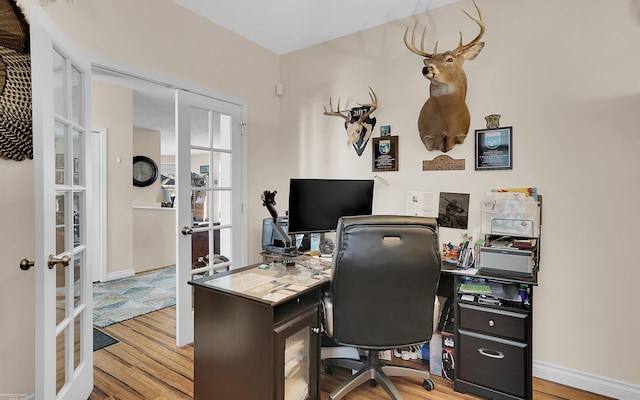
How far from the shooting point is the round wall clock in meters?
5.84

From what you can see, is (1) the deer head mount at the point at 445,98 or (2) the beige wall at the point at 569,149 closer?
(2) the beige wall at the point at 569,149

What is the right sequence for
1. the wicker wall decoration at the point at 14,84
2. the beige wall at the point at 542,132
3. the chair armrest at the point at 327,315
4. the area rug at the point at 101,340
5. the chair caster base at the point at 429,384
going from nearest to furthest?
the wicker wall decoration at the point at 14,84 < the chair armrest at the point at 327,315 < the beige wall at the point at 542,132 < the chair caster base at the point at 429,384 < the area rug at the point at 101,340

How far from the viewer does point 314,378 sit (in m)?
1.79

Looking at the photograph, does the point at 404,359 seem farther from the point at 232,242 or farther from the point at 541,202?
the point at 232,242

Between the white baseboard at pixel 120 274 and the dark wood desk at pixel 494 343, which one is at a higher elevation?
the dark wood desk at pixel 494 343

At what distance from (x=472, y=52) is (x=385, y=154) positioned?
979mm

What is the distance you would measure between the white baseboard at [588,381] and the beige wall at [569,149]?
0.02 metres

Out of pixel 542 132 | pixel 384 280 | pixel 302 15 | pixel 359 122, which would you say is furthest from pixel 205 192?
pixel 542 132

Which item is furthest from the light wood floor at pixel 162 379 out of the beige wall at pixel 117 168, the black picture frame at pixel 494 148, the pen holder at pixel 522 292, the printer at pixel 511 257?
the beige wall at pixel 117 168

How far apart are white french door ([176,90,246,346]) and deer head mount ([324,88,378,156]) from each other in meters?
1.01

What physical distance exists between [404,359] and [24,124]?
9.33 feet

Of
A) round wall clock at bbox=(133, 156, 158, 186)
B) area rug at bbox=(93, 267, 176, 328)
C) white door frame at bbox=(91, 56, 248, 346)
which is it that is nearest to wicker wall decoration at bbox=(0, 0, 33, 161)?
white door frame at bbox=(91, 56, 248, 346)

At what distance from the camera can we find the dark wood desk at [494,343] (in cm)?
187

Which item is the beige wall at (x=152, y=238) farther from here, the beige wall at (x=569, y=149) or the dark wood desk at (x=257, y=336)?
the beige wall at (x=569, y=149)
